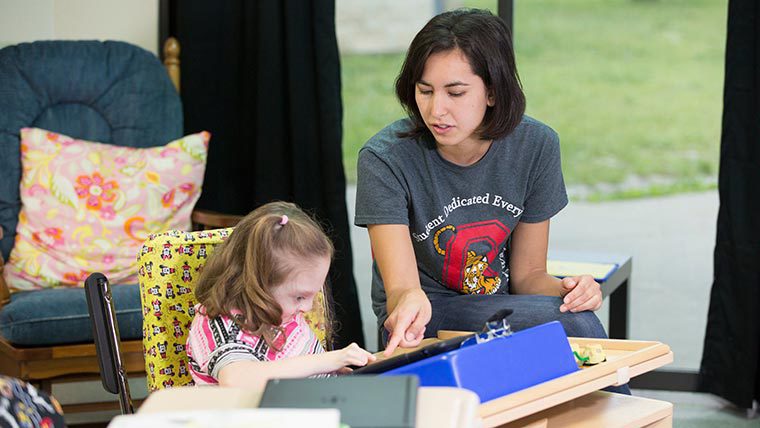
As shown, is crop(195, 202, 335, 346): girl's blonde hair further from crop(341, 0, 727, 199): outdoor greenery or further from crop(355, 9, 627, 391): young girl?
crop(341, 0, 727, 199): outdoor greenery

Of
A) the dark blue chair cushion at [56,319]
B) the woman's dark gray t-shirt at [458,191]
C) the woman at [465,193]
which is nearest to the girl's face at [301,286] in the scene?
the woman at [465,193]

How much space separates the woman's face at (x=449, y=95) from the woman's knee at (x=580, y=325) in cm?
39

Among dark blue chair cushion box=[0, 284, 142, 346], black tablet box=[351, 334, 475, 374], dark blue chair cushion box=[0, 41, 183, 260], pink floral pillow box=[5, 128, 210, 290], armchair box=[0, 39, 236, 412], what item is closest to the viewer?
black tablet box=[351, 334, 475, 374]

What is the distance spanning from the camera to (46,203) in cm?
283

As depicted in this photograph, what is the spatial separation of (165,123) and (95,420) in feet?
2.82

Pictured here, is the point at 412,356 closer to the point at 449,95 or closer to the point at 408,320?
the point at 408,320

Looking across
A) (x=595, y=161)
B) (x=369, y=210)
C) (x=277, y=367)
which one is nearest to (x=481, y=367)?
(x=277, y=367)

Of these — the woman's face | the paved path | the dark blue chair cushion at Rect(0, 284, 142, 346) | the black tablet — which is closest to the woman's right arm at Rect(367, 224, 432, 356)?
the woman's face

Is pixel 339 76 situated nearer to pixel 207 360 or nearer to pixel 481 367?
pixel 207 360

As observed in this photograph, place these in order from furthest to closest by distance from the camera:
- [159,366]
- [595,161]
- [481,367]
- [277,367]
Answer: [595,161] < [159,366] < [277,367] < [481,367]

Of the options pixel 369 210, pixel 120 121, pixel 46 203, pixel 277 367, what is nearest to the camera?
pixel 277 367

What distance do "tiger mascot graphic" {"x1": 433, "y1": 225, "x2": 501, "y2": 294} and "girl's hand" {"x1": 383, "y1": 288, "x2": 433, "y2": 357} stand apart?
203mm

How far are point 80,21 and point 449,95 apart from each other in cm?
171

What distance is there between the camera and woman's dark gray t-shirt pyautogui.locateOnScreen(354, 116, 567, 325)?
209 cm
